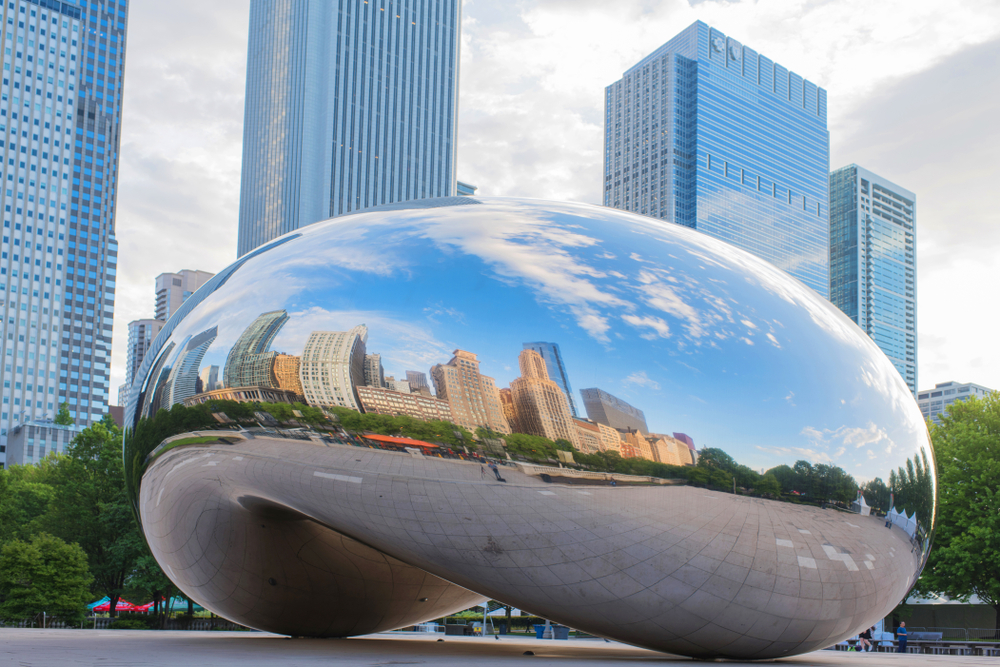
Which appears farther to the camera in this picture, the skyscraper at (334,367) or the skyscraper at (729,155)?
the skyscraper at (729,155)

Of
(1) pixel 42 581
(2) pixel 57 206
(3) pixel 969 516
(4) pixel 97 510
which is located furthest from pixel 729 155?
(1) pixel 42 581

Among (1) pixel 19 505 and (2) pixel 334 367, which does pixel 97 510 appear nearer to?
(1) pixel 19 505

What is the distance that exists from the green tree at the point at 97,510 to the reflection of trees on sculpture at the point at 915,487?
1322 inches

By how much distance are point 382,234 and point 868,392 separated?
5840mm

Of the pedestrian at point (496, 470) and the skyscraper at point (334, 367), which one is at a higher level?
the skyscraper at point (334, 367)

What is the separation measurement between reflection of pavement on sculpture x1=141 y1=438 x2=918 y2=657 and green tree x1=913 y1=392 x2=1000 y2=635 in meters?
26.8

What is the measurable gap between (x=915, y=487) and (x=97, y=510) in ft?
119

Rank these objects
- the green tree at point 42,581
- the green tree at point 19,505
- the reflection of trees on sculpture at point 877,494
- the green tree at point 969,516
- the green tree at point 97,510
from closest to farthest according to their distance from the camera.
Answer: the reflection of trees on sculpture at point 877,494
the green tree at point 42,581
the green tree at point 969,516
the green tree at point 97,510
the green tree at point 19,505

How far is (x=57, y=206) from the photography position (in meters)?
147

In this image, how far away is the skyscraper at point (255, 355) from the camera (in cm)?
980

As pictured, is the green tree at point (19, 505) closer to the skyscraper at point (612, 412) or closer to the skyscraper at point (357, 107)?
the skyscraper at point (612, 412)

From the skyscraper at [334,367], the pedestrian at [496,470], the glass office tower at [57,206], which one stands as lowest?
the pedestrian at [496,470]

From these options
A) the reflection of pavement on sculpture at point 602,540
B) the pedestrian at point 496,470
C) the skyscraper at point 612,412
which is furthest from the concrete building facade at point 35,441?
the skyscraper at point 612,412

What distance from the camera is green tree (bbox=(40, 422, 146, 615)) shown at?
37156 millimetres
